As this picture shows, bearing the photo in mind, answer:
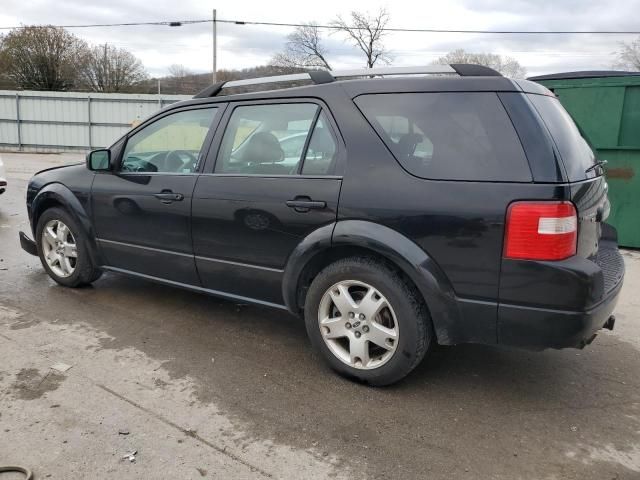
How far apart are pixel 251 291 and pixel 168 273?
0.82 meters

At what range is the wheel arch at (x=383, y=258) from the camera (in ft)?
9.39

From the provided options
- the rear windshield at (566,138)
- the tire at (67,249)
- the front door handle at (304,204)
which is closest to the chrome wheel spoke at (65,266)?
the tire at (67,249)

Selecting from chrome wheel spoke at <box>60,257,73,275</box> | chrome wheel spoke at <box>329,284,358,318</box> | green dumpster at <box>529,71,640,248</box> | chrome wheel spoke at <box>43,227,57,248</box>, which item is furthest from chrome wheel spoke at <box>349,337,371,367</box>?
green dumpster at <box>529,71,640,248</box>

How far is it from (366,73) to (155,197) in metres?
1.79

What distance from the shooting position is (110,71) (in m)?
48.5

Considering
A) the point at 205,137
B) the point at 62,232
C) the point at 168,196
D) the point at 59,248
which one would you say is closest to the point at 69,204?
the point at 62,232

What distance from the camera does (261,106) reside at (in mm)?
3701

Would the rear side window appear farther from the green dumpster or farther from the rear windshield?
the green dumpster

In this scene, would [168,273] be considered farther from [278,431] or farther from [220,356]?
[278,431]

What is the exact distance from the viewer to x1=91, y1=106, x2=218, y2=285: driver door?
154 inches

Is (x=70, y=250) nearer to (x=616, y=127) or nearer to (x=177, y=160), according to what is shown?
(x=177, y=160)

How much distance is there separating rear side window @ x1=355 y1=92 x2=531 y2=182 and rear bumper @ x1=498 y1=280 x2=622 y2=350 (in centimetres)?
66

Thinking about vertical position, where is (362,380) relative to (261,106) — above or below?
below

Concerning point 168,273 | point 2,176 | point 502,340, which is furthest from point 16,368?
point 2,176
